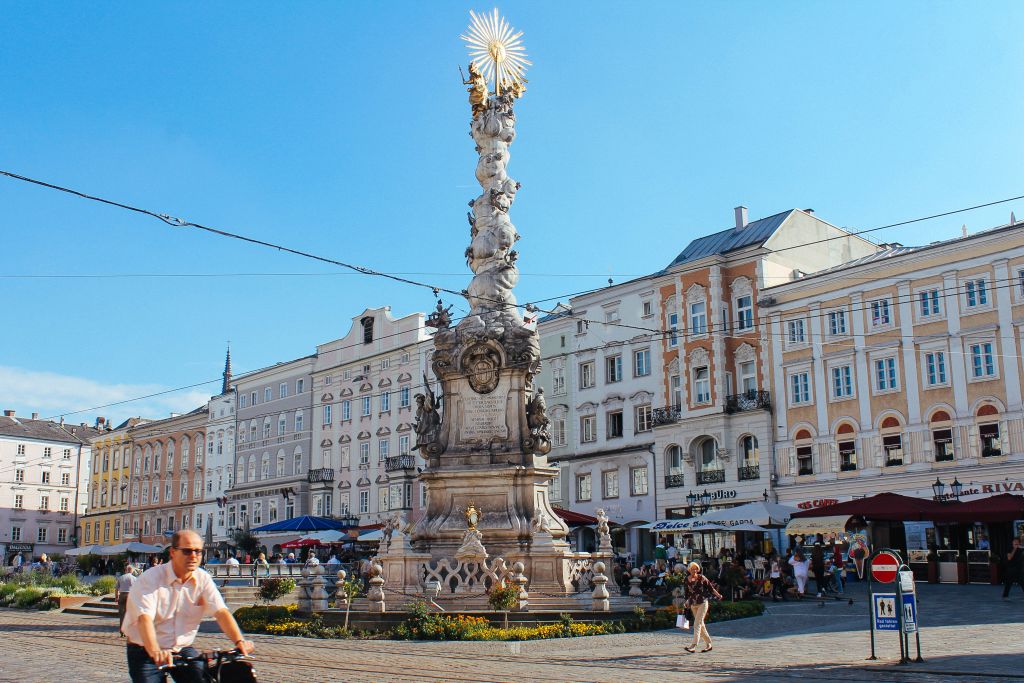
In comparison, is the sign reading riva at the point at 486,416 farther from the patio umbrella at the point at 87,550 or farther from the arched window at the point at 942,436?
the patio umbrella at the point at 87,550

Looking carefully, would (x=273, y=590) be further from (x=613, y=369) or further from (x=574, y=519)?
(x=613, y=369)

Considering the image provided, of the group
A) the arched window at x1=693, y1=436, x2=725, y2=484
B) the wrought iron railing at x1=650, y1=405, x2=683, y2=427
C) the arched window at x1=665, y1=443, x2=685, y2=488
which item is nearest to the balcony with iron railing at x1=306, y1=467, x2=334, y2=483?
the wrought iron railing at x1=650, y1=405, x2=683, y2=427

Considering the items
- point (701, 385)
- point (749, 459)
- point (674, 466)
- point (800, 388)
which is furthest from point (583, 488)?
point (800, 388)

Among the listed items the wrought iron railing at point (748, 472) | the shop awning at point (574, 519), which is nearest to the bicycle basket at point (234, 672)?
the shop awning at point (574, 519)

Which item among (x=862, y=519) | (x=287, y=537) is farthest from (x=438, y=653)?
(x=287, y=537)

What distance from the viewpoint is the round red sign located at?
13.8 meters

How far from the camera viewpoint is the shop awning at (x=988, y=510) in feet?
88.6

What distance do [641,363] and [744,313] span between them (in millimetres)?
6474

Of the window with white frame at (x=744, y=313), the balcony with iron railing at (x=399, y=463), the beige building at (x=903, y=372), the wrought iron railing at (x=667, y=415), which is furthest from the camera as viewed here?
the balcony with iron railing at (x=399, y=463)

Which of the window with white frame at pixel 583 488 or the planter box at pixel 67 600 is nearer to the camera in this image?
the planter box at pixel 67 600

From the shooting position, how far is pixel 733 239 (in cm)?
4916

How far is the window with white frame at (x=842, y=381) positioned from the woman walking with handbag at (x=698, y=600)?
92.8 ft

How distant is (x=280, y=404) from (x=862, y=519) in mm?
49707

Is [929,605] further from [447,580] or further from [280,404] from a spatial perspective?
[280,404]
